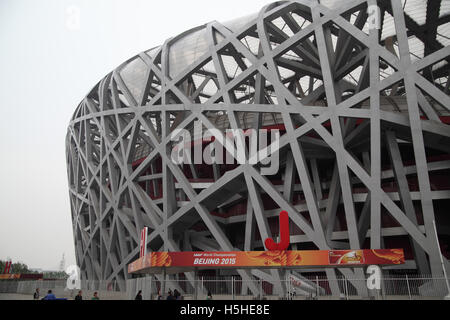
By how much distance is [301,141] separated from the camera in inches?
931

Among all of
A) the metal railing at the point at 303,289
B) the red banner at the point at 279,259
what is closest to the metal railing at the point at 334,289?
the metal railing at the point at 303,289

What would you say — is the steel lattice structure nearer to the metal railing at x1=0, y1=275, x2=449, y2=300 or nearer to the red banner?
the metal railing at x1=0, y1=275, x2=449, y2=300

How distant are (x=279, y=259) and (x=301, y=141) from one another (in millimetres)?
10350

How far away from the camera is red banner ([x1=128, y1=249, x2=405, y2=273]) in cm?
1512

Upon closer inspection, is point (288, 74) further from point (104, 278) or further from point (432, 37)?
point (104, 278)

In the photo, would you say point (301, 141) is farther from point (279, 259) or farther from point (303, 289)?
point (279, 259)

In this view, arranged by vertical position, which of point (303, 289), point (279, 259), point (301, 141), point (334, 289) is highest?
point (301, 141)

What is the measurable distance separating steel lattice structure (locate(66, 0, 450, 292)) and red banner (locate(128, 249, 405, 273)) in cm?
270

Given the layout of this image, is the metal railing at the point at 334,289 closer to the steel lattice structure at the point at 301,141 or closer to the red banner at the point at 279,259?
the red banner at the point at 279,259

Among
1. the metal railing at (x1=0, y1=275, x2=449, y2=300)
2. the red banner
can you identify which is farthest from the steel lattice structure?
the red banner

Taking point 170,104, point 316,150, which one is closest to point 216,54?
point 170,104

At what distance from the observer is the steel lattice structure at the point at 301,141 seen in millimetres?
18703

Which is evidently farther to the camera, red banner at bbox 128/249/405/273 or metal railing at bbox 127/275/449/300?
red banner at bbox 128/249/405/273

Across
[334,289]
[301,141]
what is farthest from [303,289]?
[301,141]
